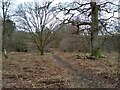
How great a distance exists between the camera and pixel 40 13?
43.7 feet

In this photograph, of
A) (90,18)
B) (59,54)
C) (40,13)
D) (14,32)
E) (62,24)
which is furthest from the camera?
(40,13)

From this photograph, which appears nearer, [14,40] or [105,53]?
[105,53]

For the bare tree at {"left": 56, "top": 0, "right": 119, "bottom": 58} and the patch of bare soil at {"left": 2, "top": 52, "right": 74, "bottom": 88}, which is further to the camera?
the bare tree at {"left": 56, "top": 0, "right": 119, "bottom": 58}

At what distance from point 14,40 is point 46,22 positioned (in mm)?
3364

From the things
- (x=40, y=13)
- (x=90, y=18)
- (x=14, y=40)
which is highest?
(x=40, y=13)

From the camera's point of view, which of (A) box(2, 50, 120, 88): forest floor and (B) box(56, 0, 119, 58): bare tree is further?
(B) box(56, 0, 119, 58): bare tree

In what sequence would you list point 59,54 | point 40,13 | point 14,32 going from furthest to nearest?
point 40,13 < point 14,32 < point 59,54

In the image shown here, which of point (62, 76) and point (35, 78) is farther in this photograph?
point (62, 76)

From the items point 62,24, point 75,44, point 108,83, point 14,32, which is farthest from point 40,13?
point 108,83

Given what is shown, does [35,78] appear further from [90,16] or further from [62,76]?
[90,16]

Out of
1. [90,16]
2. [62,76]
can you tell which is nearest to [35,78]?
[62,76]

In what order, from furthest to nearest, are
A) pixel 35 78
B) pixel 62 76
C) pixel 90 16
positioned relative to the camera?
pixel 90 16 → pixel 62 76 → pixel 35 78

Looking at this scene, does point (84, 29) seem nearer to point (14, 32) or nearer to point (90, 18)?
point (90, 18)

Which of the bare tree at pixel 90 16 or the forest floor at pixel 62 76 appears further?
the bare tree at pixel 90 16
